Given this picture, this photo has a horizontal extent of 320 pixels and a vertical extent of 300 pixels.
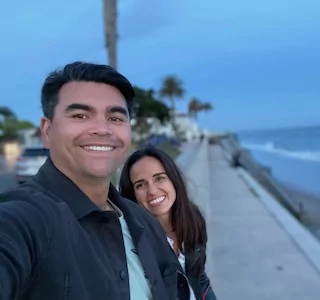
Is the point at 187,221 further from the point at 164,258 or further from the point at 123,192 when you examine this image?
the point at 164,258

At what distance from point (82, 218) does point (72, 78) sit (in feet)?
1.99

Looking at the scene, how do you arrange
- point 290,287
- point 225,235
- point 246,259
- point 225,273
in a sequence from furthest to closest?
point 225,235
point 246,259
point 225,273
point 290,287

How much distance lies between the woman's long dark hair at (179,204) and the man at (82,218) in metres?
0.94

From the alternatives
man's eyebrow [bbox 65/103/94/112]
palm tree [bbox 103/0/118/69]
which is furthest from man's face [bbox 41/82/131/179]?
palm tree [bbox 103/0/118/69]

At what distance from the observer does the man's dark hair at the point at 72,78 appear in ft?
5.96

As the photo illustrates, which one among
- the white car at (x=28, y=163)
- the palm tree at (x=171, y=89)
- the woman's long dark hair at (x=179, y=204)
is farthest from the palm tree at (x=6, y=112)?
the woman's long dark hair at (x=179, y=204)

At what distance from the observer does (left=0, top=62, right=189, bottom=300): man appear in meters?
1.37

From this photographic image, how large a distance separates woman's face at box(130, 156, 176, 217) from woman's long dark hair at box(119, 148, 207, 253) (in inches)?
1.5

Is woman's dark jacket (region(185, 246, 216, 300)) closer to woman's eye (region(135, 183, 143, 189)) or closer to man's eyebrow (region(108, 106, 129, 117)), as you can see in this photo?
woman's eye (region(135, 183, 143, 189))

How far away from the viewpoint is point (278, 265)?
588 centimetres

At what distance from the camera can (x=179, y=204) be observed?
3182 mm

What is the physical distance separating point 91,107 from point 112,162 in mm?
253

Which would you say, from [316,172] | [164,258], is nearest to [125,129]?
[164,258]

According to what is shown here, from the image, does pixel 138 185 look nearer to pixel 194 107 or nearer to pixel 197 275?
pixel 197 275
